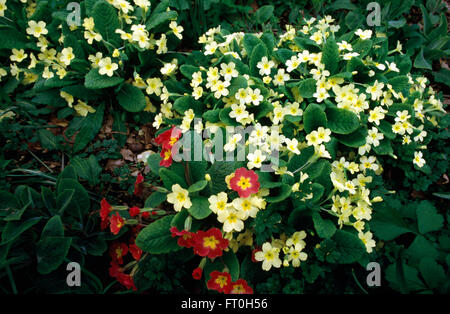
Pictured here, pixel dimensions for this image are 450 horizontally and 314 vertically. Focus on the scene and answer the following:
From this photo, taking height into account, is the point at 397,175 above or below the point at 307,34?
below

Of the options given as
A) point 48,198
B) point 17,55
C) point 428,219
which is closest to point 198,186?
point 48,198

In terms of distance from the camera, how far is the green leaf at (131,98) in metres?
2.45

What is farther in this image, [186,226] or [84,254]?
[84,254]

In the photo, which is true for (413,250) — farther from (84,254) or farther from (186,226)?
(84,254)

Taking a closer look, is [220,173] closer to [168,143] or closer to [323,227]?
[168,143]

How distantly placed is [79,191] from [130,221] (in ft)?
→ 1.24

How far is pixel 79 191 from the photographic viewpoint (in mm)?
1960

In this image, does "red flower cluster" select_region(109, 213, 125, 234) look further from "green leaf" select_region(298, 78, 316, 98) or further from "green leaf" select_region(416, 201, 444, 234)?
"green leaf" select_region(416, 201, 444, 234)

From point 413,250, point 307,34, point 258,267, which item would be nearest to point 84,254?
point 258,267

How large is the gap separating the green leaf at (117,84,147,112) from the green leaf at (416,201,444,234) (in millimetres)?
1976

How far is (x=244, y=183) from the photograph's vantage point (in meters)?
1.66

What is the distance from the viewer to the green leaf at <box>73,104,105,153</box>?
2359 mm

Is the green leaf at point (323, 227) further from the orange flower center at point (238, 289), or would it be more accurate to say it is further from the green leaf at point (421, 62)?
the green leaf at point (421, 62)

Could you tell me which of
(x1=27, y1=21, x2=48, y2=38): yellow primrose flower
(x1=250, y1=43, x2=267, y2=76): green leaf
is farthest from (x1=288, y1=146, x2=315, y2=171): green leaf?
(x1=27, y1=21, x2=48, y2=38): yellow primrose flower
